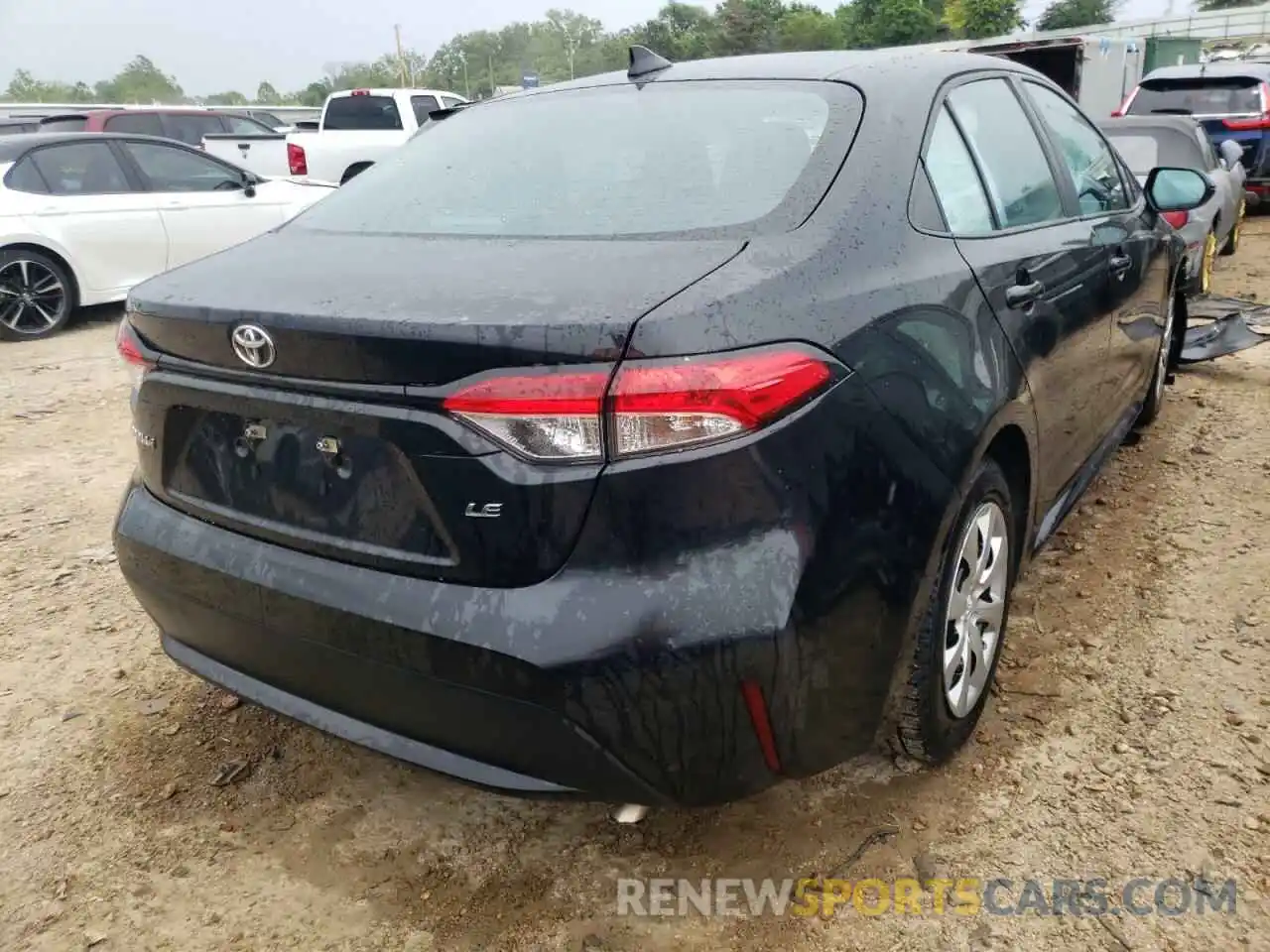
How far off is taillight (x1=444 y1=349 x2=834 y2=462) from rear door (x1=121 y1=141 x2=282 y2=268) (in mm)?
7342

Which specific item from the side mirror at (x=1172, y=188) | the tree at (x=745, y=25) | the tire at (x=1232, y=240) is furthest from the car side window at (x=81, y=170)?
the tree at (x=745, y=25)

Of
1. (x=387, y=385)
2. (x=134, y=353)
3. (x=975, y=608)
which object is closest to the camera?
(x=387, y=385)

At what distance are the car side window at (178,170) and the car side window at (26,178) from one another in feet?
2.40

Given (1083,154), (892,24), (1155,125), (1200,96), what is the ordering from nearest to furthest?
(1083,154)
(1155,125)
(1200,96)
(892,24)

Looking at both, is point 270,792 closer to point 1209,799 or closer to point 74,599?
point 74,599

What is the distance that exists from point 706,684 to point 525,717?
12.5 inches

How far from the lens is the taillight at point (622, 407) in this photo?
5.37 feet

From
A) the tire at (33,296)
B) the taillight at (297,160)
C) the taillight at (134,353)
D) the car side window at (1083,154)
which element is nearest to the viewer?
the taillight at (134,353)

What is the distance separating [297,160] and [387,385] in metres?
11.7

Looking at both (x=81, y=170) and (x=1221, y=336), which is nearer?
(x=1221, y=336)

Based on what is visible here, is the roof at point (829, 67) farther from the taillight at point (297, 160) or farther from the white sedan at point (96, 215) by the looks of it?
the taillight at point (297, 160)

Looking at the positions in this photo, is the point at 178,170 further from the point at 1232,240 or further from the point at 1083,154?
the point at 1232,240

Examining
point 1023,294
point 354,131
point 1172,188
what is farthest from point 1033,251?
point 354,131

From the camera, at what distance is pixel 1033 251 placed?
262 cm
